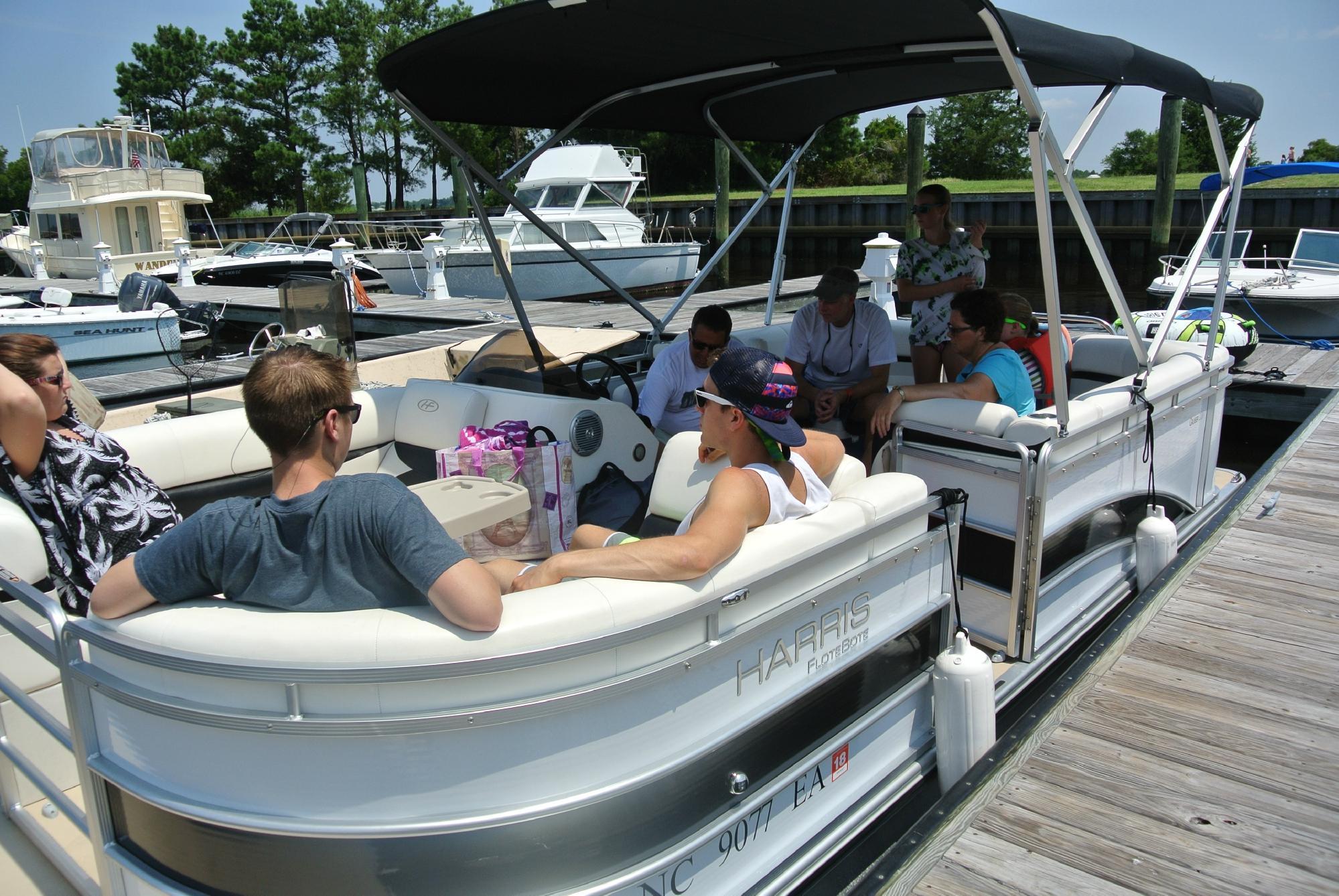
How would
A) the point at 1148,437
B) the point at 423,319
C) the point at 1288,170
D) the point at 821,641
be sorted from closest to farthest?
the point at 821,641, the point at 1148,437, the point at 1288,170, the point at 423,319

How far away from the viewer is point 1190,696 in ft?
10.8

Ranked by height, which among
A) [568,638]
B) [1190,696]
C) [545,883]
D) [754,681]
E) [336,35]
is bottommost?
[1190,696]

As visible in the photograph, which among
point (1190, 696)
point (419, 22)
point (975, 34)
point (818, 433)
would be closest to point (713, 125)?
point (975, 34)

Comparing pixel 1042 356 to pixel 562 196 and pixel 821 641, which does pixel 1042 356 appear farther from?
pixel 562 196

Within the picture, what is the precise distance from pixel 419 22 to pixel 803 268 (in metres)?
31.6

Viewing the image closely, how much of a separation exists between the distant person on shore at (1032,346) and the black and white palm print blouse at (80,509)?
344cm

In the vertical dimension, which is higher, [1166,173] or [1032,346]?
[1166,173]

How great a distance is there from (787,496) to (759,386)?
319 mm

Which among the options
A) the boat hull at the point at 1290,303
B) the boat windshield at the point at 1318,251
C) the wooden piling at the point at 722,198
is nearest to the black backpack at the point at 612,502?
the boat hull at the point at 1290,303

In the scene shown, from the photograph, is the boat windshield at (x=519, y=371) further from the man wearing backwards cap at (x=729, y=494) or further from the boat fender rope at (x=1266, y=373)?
the boat fender rope at (x=1266, y=373)

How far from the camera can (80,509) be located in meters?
2.59

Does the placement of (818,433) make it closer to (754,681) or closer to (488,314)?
(754,681)

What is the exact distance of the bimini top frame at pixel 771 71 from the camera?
3.09 m

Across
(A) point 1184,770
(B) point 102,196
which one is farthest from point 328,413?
(B) point 102,196
